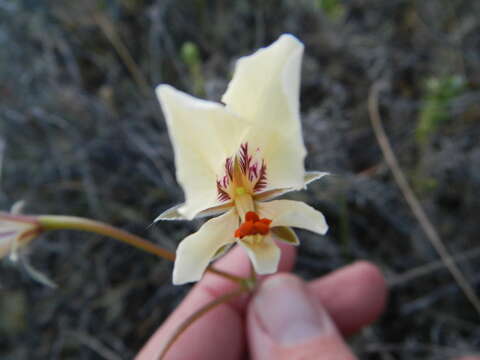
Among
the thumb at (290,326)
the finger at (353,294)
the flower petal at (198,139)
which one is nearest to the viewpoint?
the flower petal at (198,139)

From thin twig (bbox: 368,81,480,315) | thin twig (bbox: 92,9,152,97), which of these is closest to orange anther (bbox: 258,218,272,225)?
thin twig (bbox: 368,81,480,315)

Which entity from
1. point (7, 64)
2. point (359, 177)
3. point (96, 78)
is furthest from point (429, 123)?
point (7, 64)

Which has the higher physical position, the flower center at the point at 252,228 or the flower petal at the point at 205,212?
the flower petal at the point at 205,212

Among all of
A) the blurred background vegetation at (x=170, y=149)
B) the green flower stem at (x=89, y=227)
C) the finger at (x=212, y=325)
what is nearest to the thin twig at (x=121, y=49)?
the blurred background vegetation at (x=170, y=149)

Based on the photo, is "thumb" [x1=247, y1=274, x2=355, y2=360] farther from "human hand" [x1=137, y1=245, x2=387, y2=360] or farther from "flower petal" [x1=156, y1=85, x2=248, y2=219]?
"flower petal" [x1=156, y1=85, x2=248, y2=219]

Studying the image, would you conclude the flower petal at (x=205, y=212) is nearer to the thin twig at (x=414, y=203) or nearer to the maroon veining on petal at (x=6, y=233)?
the maroon veining on petal at (x=6, y=233)

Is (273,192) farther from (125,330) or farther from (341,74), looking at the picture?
(341,74)
